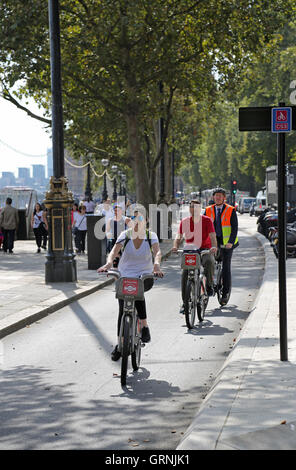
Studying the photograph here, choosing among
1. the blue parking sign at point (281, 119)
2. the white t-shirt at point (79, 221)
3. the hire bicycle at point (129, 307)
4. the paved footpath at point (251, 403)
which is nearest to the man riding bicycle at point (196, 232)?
the paved footpath at point (251, 403)

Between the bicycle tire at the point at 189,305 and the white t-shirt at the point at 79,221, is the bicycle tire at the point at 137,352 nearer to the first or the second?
the bicycle tire at the point at 189,305

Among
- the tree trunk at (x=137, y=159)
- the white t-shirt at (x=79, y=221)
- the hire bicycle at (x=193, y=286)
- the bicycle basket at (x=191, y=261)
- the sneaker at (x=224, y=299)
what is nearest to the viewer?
the hire bicycle at (x=193, y=286)

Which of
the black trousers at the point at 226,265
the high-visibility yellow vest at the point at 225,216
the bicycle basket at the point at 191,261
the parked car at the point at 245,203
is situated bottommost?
the parked car at the point at 245,203

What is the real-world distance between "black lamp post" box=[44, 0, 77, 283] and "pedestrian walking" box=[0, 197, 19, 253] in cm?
891

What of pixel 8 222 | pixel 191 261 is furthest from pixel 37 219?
pixel 191 261

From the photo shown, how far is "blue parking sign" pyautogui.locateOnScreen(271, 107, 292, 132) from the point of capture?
23.7 feet

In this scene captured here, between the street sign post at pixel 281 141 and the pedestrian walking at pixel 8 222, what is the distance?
17494 millimetres

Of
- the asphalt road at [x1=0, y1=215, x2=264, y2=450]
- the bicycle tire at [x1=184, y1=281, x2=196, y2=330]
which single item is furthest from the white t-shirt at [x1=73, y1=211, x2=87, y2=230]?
the bicycle tire at [x1=184, y1=281, x2=196, y2=330]

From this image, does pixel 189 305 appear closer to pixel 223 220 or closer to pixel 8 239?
pixel 223 220

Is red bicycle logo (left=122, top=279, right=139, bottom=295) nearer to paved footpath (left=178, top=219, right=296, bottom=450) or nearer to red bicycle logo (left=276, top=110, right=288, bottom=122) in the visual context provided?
paved footpath (left=178, top=219, right=296, bottom=450)

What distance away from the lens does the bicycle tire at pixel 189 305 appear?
984 cm

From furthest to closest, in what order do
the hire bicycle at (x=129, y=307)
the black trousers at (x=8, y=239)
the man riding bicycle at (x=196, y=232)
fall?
the black trousers at (x=8, y=239) < the man riding bicycle at (x=196, y=232) < the hire bicycle at (x=129, y=307)

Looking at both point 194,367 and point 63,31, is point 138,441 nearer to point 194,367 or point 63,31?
point 194,367

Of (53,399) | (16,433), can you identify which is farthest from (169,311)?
(16,433)
